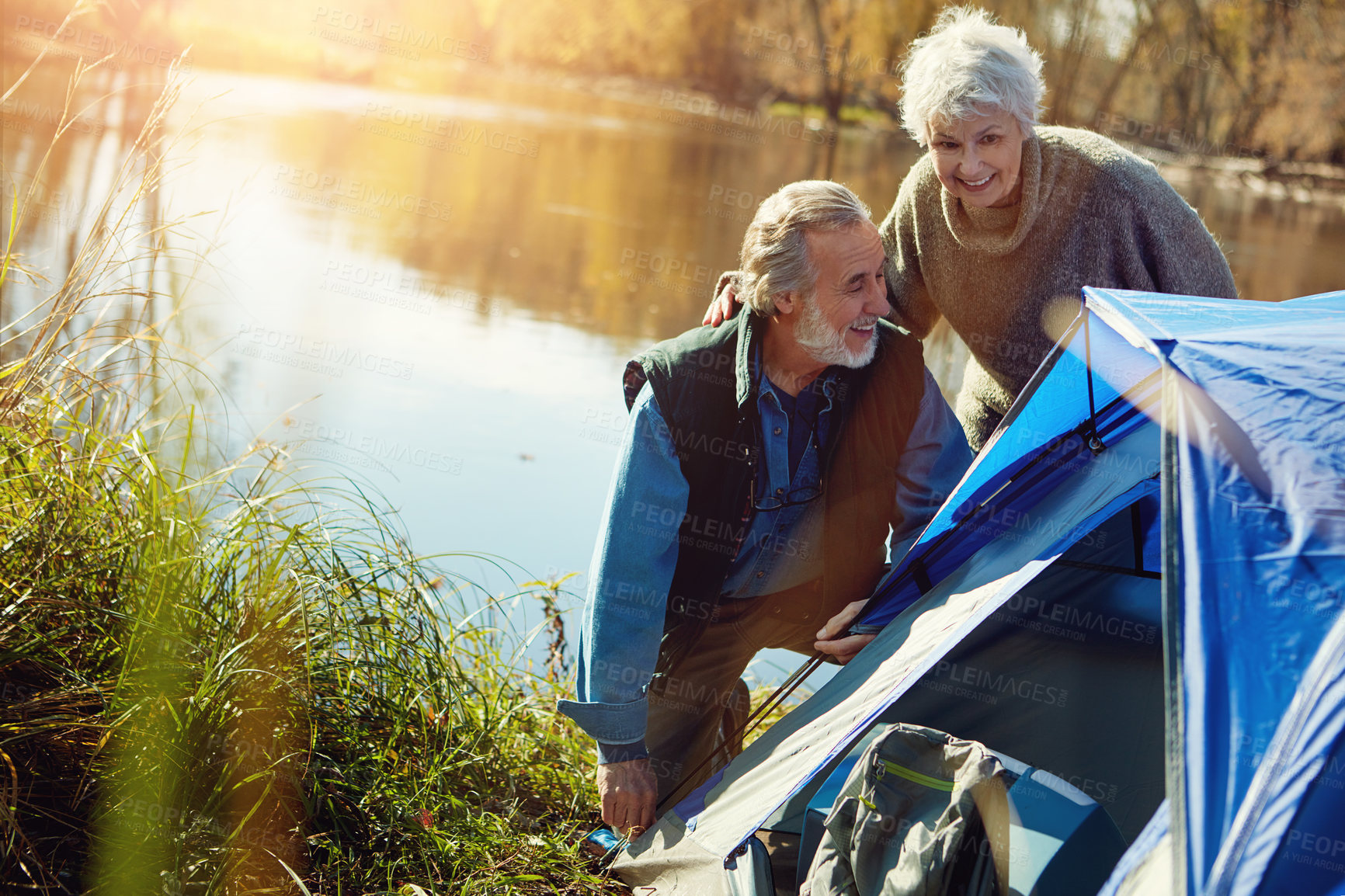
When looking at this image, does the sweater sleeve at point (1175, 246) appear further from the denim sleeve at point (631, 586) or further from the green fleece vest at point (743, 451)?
the denim sleeve at point (631, 586)

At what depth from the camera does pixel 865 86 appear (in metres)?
28.7

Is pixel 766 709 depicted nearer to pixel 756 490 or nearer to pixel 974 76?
pixel 756 490

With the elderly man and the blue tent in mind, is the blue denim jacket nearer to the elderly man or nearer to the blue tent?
the elderly man

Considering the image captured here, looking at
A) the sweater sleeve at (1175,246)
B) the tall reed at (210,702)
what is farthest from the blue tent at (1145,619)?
the tall reed at (210,702)

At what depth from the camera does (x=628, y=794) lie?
2.44m

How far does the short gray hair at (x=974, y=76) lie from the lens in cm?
252

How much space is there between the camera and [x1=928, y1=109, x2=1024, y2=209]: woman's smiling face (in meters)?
2.56

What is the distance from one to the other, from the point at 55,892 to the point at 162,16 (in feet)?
41.7

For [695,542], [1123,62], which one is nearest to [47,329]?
[695,542]

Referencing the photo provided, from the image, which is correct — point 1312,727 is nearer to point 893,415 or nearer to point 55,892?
point 893,415

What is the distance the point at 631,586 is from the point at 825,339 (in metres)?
0.73

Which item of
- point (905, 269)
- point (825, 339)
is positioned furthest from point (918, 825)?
point (905, 269)

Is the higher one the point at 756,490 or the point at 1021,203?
the point at 1021,203

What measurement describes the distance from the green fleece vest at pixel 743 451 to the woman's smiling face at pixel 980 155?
1.27 feet
